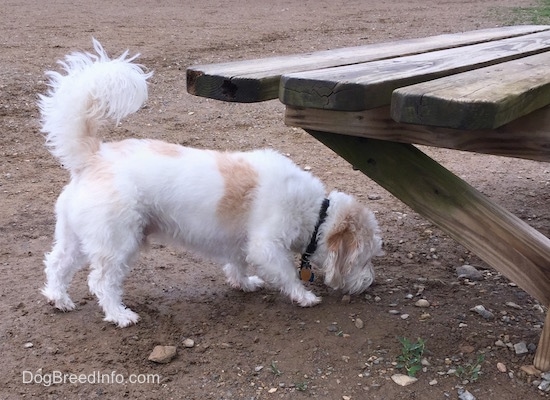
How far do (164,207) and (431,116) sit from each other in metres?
1.55

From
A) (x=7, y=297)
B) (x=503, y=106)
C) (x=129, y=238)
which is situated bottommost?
(x=7, y=297)

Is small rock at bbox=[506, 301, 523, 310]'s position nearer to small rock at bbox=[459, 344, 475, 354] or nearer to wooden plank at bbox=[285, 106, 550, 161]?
small rock at bbox=[459, 344, 475, 354]

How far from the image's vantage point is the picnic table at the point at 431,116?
1.93 metres

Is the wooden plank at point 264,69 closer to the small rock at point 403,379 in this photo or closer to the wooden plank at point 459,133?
the wooden plank at point 459,133

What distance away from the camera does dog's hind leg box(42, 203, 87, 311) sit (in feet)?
10.2

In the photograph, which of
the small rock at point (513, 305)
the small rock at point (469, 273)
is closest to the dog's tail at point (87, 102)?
the small rock at point (469, 273)

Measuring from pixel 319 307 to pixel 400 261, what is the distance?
27.6 inches

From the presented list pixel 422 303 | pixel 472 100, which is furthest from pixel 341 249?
pixel 472 100

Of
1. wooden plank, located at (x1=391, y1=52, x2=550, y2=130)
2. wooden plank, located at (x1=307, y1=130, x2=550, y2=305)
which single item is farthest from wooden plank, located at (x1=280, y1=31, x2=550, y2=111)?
wooden plank, located at (x1=307, y1=130, x2=550, y2=305)

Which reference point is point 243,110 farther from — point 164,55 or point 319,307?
point 319,307

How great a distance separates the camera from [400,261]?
3.71 m

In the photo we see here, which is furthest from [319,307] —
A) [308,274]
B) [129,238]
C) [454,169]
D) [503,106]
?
[454,169]

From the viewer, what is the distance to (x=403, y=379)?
101 inches

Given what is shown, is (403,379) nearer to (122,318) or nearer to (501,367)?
(501,367)
